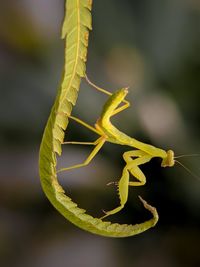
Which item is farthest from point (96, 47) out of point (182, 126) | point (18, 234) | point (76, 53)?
point (76, 53)

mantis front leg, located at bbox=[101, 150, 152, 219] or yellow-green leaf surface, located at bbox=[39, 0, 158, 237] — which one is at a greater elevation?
yellow-green leaf surface, located at bbox=[39, 0, 158, 237]

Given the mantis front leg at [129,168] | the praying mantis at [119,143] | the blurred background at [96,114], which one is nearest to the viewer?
the praying mantis at [119,143]

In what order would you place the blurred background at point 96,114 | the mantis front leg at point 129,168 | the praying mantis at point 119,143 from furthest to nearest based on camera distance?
1. the blurred background at point 96,114
2. the mantis front leg at point 129,168
3. the praying mantis at point 119,143

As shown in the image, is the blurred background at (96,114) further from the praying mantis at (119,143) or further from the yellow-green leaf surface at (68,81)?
the yellow-green leaf surface at (68,81)

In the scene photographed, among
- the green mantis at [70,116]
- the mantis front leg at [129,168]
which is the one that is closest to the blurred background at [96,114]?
the mantis front leg at [129,168]

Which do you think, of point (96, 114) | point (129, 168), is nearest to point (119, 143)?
point (129, 168)

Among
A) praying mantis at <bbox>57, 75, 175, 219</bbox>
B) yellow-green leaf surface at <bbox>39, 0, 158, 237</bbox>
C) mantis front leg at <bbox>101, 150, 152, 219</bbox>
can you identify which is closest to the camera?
yellow-green leaf surface at <bbox>39, 0, 158, 237</bbox>

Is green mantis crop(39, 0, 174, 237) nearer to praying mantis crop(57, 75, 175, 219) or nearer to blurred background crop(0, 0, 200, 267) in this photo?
praying mantis crop(57, 75, 175, 219)

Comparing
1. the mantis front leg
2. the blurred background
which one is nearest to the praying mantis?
the mantis front leg

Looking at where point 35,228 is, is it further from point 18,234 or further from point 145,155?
point 145,155

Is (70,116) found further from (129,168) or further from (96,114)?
(96,114)
